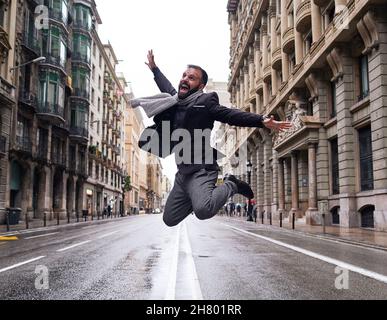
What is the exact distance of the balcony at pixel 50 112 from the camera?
37.1 m

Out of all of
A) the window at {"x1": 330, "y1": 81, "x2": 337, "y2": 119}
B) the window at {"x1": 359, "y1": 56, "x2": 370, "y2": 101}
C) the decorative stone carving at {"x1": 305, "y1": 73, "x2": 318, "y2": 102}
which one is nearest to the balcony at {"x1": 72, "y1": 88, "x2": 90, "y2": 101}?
the decorative stone carving at {"x1": 305, "y1": 73, "x2": 318, "y2": 102}

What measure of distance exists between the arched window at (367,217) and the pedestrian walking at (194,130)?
64.6 feet

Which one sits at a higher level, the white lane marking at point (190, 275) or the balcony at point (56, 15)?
the balcony at point (56, 15)

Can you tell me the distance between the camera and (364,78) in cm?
2342

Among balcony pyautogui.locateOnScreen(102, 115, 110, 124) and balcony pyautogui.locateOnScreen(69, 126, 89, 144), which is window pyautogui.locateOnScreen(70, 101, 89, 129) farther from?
balcony pyautogui.locateOnScreen(102, 115, 110, 124)

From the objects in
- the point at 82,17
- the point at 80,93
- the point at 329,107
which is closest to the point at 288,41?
the point at 329,107

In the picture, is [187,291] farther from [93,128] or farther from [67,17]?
[93,128]

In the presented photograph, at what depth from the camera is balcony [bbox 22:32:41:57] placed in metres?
34.2

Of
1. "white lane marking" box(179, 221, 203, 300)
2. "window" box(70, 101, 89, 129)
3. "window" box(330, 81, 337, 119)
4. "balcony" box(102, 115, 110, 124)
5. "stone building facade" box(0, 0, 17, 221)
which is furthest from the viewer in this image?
"balcony" box(102, 115, 110, 124)

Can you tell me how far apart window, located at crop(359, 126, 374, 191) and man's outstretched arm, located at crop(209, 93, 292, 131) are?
65.7ft

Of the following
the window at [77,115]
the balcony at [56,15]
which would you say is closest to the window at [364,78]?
the balcony at [56,15]

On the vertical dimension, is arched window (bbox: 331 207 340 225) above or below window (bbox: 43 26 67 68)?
below

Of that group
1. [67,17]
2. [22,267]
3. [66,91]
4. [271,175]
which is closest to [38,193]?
[66,91]

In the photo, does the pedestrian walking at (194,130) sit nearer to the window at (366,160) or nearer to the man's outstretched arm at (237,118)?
the man's outstretched arm at (237,118)
